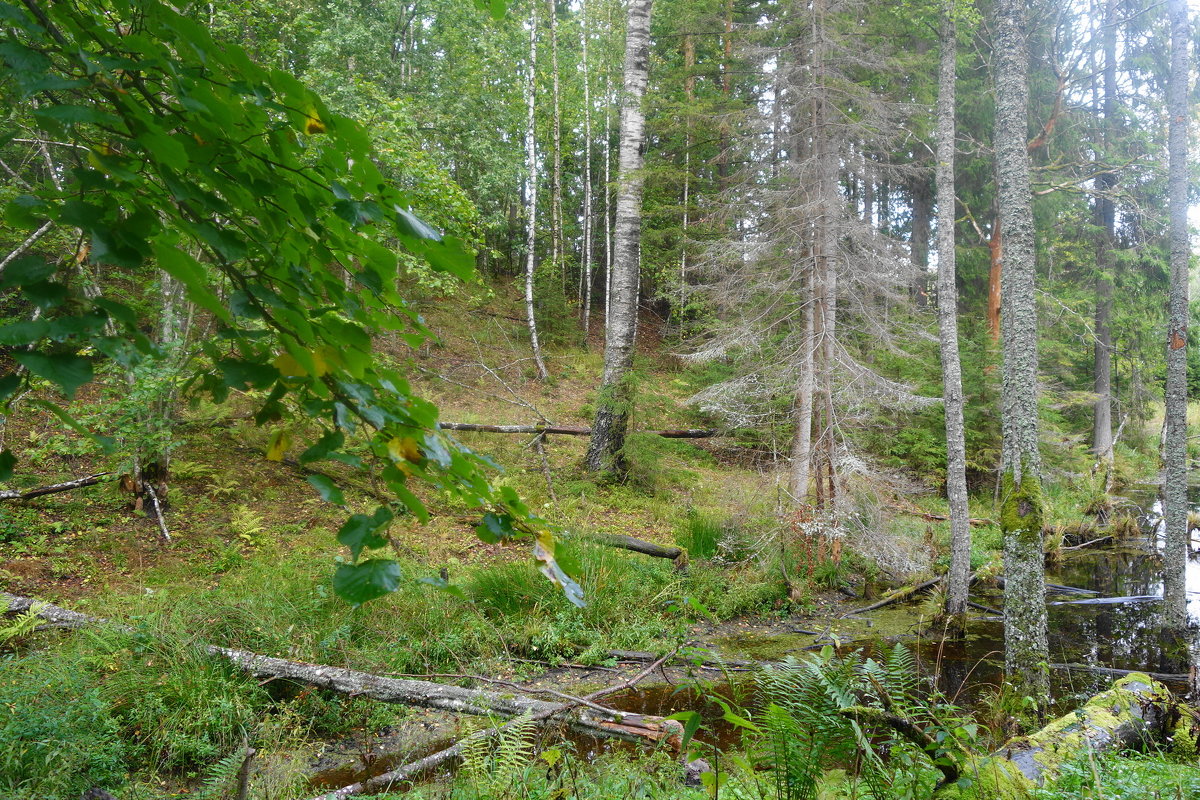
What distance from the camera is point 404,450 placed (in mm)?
1099

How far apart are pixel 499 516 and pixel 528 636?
16.5ft

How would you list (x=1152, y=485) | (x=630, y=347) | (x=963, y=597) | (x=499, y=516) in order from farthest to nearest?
1. (x=1152, y=485)
2. (x=630, y=347)
3. (x=963, y=597)
4. (x=499, y=516)

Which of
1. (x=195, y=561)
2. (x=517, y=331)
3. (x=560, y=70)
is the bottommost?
(x=195, y=561)

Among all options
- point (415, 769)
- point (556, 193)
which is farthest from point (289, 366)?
point (556, 193)

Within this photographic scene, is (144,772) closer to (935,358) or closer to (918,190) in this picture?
(935,358)

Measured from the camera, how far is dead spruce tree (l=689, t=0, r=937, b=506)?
27.6 ft

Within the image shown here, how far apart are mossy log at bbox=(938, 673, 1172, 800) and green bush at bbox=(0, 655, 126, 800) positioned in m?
3.94

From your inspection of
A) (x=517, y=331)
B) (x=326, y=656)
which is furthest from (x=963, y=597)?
(x=517, y=331)

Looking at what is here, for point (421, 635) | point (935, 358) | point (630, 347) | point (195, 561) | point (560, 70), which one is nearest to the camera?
point (421, 635)

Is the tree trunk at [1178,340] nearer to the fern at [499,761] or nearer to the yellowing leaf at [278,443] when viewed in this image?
the fern at [499,761]

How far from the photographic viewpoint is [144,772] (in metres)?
3.67

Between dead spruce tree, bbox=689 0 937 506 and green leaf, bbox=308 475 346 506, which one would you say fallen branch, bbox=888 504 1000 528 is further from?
green leaf, bbox=308 475 346 506

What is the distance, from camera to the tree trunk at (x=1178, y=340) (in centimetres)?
717

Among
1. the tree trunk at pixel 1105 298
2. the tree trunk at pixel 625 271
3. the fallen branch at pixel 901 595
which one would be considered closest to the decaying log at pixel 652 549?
the fallen branch at pixel 901 595
